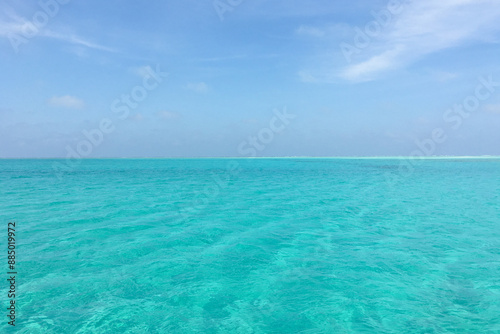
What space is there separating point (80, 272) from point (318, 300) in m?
6.50

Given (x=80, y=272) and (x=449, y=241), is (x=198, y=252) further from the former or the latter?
(x=449, y=241)

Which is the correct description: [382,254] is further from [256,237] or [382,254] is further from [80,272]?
[80,272]

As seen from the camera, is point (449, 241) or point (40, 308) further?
point (449, 241)

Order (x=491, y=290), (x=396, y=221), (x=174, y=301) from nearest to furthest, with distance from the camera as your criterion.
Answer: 1. (x=174, y=301)
2. (x=491, y=290)
3. (x=396, y=221)

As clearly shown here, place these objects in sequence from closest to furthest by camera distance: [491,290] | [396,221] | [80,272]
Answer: [491,290] → [80,272] → [396,221]

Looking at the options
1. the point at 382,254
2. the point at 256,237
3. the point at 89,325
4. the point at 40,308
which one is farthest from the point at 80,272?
the point at 382,254

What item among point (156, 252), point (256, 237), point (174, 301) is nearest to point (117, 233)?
point (156, 252)

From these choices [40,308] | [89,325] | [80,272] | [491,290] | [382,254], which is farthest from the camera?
[382,254]

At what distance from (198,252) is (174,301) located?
3436mm

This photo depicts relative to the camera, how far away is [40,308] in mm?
6125

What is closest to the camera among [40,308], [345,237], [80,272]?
[40,308]

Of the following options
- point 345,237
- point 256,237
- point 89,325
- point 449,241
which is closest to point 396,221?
point 449,241

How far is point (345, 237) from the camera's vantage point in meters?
11.7

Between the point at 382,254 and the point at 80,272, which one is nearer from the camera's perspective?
the point at 80,272
